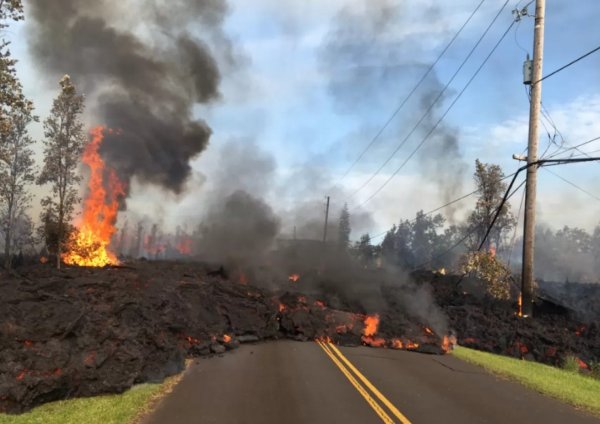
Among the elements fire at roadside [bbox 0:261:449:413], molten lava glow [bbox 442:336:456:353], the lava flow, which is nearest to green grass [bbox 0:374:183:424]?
fire at roadside [bbox 0:261:449:413]

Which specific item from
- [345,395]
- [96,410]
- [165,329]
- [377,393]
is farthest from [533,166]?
[96,410]

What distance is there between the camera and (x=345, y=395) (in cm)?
905

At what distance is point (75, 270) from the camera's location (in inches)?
979

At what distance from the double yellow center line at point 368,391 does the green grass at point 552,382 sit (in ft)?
13.0

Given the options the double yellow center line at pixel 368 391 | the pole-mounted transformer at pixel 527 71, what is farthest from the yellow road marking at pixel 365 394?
the pole-mounted transformer at pixel 527 71

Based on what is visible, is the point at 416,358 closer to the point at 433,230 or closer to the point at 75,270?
the point at 75,270

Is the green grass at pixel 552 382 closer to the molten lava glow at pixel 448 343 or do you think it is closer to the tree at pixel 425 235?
the molten lava glow at pixel 448 343

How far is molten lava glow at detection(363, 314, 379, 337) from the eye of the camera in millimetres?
18125

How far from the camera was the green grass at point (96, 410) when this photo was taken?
22.9 feet

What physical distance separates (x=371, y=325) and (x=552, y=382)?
7606 millimetres

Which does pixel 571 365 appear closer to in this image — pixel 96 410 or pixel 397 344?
pixel 397 344

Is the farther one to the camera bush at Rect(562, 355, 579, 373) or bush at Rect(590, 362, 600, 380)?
bush at Rect(562, 355, 579, 373)

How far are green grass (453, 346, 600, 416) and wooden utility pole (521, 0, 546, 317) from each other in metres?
3.28

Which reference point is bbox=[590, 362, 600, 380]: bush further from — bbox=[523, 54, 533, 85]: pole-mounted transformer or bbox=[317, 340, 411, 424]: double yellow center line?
bbox=[523, 54, 533, 85]: pole-mounted transformer
